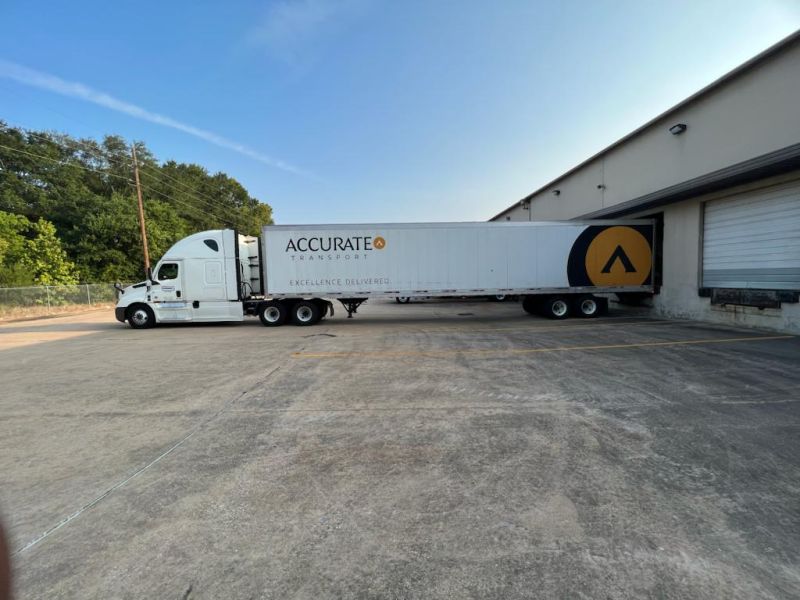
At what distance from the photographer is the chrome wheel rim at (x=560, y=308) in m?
15.6

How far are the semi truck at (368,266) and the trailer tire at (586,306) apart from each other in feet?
1.60

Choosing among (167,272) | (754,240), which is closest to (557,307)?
(754,240)

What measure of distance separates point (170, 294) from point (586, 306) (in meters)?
15.9

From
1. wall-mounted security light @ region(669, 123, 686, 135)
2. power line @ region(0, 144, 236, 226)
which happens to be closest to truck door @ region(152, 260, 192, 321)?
wall-mounted security light @ region(669, 123, 686, 135)

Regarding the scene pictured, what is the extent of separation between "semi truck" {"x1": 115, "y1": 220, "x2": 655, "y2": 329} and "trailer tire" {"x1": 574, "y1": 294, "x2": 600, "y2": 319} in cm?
49

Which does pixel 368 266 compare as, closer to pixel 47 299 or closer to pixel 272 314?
pixel 272 314

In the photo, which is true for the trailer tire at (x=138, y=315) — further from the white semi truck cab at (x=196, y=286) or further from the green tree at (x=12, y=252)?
the green tree at (x=12, y=252)

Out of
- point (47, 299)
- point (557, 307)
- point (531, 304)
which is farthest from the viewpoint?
point (47, 299)

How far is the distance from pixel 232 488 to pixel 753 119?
1451 cm

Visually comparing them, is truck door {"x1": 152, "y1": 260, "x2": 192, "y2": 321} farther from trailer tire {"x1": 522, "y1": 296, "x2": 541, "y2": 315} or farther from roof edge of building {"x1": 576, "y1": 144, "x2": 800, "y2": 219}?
roof edge of building {"x1": 576, "y1": 144, "x2": 800, "y2": 219}

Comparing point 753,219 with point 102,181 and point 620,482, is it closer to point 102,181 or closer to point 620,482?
point 620,482

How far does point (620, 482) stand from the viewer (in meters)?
3.36

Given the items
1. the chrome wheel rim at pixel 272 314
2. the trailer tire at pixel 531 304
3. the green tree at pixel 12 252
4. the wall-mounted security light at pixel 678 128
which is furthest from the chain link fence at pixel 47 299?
the wall-mounted security light at pixel 678 128

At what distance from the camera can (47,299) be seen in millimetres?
23859
